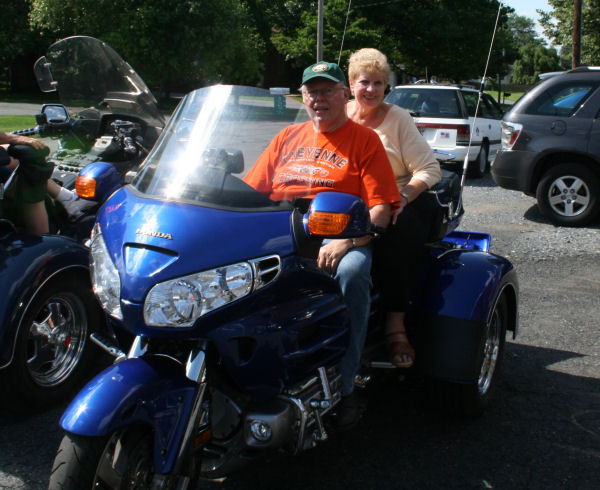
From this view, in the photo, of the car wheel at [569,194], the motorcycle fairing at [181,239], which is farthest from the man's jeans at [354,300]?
the car wheel at [569,194]

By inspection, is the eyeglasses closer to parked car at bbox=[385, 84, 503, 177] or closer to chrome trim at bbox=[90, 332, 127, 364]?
chrome trim at bbox=[90, 332, 127, 364]

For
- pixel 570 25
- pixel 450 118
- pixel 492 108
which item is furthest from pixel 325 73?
pixel 570 25

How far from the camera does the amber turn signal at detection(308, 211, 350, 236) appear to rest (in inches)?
96.6

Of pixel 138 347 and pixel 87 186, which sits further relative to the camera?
pixel 87 186

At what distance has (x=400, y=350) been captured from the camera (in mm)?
3334

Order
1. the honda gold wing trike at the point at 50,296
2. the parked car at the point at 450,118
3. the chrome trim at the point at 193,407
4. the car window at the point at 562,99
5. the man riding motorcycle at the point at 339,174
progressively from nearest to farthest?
the chrome trim at the point at 193,407
the man riding motorcycle at the point at 339,174
the honda gold wing trike at the point at 50,296
the car window at the point at 562,99
the parked car at the point at 450,118

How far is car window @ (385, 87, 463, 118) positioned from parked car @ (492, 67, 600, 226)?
2.87 metres

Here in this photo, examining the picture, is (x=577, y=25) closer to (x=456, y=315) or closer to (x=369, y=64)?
(x=369, y=64)

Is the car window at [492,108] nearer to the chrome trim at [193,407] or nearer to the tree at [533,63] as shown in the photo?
the chrome trim at [193,407]

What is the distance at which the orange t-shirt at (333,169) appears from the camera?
3027 mm

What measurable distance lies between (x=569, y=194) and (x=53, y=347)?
6866mm

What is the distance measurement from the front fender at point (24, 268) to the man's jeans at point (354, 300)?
1.65 meters

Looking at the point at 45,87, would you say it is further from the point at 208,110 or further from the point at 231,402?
the point at 231,402

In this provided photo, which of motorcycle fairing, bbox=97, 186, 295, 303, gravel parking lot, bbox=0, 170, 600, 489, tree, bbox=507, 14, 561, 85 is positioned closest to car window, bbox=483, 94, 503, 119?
gravel parking lot, bbox=0, 170, 600, 489
